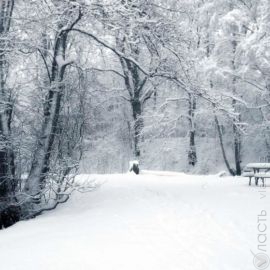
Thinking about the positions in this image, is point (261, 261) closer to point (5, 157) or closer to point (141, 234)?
point (141, 234)

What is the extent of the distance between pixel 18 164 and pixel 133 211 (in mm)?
3166

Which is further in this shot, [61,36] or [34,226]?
[61,36]

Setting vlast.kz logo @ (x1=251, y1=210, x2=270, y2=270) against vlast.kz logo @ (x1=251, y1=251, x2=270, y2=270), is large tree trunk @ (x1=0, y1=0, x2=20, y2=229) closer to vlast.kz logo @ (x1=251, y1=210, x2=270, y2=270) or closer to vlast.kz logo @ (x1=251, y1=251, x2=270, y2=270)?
vlast.kz logo @ (x1=251, y1=210, x2=270, y2=270)

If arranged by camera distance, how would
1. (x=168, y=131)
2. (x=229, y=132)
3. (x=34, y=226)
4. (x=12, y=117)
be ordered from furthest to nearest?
1. (x=229, y=132)
2. (x=168, y=131)
3. (x=12, y=117)
4. (x=34, y=226)

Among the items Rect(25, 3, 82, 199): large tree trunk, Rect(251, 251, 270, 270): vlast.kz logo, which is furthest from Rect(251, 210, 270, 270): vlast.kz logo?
Rect(25, 3, 82, 199): large tree trunk

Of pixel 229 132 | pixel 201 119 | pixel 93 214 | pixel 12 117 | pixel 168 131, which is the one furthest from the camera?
pixel 229 132

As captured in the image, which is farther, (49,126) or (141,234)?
(49,126)

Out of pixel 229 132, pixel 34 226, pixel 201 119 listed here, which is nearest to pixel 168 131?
pixel 201 119

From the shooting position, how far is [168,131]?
25344 millimetres

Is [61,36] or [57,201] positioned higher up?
[61,36]

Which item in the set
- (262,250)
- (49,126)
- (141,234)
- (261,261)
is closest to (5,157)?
(49,126)

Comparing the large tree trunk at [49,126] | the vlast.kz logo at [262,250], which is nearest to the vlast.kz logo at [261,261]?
the vlast.kz logo at [262,250]

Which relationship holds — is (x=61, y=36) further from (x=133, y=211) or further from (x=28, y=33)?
(x=133, y=211)

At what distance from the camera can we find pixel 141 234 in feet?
22.3
